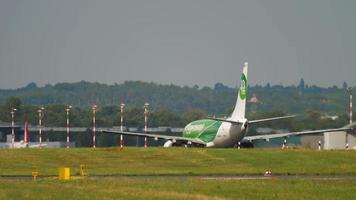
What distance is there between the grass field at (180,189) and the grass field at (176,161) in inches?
595

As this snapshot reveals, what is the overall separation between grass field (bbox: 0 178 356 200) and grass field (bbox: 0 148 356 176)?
15.1m

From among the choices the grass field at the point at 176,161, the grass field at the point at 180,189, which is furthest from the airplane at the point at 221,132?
the grass field at the point at 180,189

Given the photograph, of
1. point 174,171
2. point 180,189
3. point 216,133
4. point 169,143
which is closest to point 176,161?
point 174,171

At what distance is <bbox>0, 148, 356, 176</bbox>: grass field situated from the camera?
77.2 metres

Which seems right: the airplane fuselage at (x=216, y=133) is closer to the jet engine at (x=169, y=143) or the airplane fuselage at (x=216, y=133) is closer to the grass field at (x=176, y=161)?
the jet engine at (x=169, y=143)

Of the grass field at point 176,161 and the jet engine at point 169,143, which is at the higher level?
the jet engine at point 169,143

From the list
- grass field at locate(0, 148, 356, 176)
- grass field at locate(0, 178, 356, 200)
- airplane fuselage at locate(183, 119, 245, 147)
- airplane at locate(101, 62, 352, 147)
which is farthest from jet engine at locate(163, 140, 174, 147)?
grass field at locate(0, 178, 356, 200)

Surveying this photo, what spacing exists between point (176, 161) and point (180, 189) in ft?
108

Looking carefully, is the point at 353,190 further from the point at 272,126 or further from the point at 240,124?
the point at 272,126

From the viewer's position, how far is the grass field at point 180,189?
49062mm

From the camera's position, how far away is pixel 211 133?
123 metres

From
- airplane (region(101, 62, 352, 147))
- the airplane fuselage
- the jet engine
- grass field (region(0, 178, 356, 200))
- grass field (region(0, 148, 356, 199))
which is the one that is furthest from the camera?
the jet engine

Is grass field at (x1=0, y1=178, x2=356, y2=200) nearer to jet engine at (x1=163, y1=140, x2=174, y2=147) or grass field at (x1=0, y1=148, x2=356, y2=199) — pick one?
grass field at (x1=0, y1=148, x2=356, y2=199)

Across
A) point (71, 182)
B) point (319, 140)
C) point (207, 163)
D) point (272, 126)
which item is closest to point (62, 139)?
point (272, 126)
